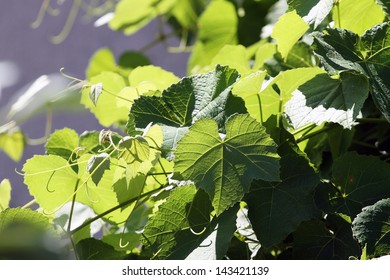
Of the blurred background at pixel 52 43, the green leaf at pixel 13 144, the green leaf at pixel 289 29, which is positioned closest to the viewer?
the green leaf at pixel 289 29

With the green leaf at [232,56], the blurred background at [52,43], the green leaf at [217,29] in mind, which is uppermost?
the green leaf at [232,56]

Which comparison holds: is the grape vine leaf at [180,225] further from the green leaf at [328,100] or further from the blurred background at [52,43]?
the blurred background at [52,43]

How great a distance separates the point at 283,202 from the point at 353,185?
0.08 meters

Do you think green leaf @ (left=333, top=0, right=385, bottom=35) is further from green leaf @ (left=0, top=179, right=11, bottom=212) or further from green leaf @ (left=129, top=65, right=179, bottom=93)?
green leaf @ (left=0, top=179, right=11, bottom=212)

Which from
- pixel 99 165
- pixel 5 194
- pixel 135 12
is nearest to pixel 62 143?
pixel 5 194

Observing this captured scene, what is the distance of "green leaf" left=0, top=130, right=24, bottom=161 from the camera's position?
4.40ft

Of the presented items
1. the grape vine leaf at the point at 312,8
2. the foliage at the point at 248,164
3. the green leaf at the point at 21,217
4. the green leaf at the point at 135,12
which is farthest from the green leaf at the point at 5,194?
the green leaf at the point at 135,12

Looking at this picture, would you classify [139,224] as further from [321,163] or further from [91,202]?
[321,163]

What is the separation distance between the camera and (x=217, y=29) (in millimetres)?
1385

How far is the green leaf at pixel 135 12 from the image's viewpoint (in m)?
1.48

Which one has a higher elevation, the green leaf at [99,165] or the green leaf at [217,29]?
the green leaf at [99,165]

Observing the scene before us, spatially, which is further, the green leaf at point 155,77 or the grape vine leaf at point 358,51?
the green leaf at point 155,77

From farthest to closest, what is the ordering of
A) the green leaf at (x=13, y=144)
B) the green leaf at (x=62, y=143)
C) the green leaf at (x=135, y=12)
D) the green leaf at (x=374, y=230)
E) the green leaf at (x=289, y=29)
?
the green leaf at (x=135, y=12)
the green leaf at (x=13, y=144)
the green leaf at (x=62, y=143)
the green leaf at (x=289, y=29)
the green leaf at (x=374, y=230)
